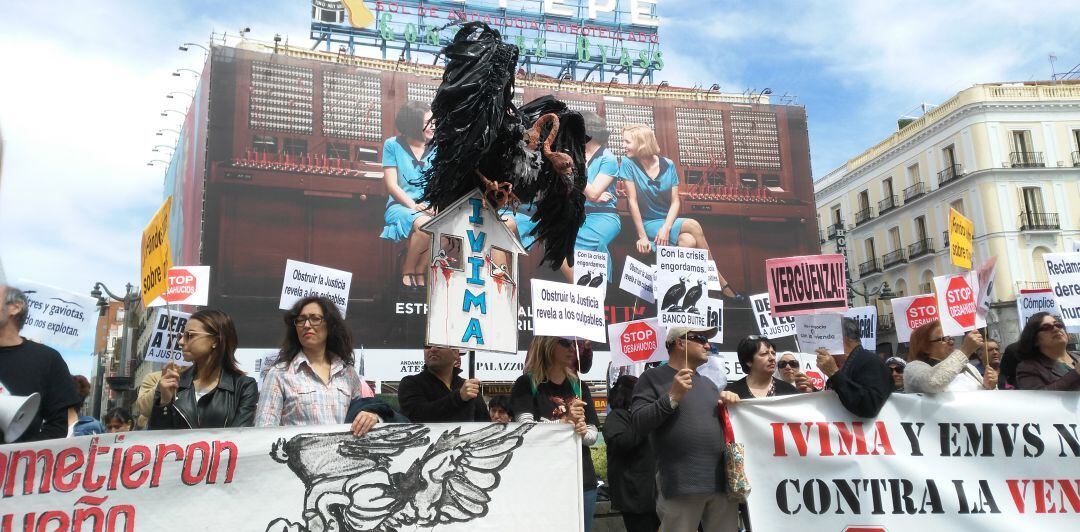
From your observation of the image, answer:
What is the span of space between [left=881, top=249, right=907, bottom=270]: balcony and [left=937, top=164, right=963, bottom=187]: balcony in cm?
345

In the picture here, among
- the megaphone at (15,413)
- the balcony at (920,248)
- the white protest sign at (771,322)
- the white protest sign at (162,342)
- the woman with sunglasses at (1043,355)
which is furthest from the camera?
the balcony at (920,248)

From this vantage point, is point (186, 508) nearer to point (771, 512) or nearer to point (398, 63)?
point (771, 512)

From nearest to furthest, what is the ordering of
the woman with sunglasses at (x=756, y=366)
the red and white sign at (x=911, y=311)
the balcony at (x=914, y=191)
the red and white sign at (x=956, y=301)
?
the woman with sunglasses at (x=756, y=366) < the red and white sign at (x=956, y=301) < the red and white sign at (x=911, y=311) < the balcony at (x=914, y=191)

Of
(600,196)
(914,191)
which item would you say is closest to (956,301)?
(600,196)

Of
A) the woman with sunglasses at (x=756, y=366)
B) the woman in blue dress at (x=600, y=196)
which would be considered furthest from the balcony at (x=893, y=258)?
the woman with sunglasses at (x=756, y=366)

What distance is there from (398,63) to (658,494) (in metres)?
22.7

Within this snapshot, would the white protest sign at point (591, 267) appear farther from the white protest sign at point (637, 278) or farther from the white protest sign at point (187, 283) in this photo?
the white protest sign at point (187, 283)

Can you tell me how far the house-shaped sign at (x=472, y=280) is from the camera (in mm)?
3795

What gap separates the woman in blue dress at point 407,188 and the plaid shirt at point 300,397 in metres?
18.6

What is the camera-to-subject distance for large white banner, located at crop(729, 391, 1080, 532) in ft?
13.5

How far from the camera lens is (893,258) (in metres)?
35.6

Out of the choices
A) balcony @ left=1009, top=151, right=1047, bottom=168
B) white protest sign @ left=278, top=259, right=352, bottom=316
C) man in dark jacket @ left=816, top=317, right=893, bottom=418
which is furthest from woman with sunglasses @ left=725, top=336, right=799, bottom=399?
balcony @ left=1009, top=151, right=1047, bottom=168

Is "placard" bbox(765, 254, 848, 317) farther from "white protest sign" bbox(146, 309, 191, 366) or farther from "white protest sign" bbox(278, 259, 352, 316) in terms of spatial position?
"white protest sign" bbox(146, 309, 191, 366)

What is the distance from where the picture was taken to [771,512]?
4.10 m
